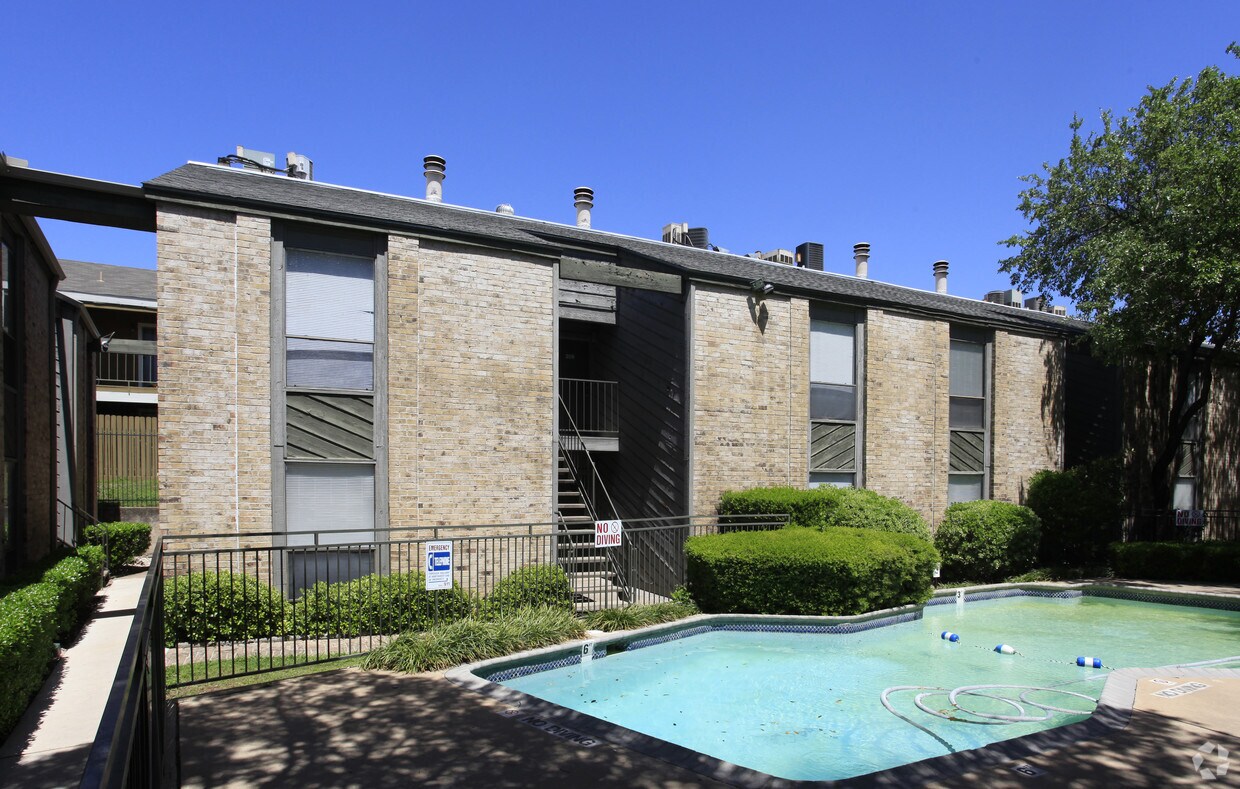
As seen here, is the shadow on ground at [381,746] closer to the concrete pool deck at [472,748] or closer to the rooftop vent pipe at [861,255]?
the concrete pool deck at [472,748]

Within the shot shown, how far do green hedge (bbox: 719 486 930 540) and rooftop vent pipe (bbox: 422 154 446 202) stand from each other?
8666 millimetres

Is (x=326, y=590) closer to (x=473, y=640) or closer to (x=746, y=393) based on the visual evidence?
(x=473, y=640)

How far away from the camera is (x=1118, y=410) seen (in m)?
17.9

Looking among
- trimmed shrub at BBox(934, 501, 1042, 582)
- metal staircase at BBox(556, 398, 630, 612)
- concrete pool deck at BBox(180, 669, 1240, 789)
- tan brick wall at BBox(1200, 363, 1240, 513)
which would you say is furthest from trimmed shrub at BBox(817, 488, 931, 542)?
tan brick wall at BBox(1200, 363, 1240, 513)

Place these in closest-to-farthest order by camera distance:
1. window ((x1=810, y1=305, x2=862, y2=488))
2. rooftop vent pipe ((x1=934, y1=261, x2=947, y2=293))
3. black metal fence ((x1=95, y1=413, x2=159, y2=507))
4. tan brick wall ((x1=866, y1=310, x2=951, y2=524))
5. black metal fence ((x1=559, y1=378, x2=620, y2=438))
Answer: window ((x1=810, y1=305, x2=862, y2=488)) < tan brick wall ((x1=866, y1=310, x2=951, y2=524)) < black metal fence ((x1=559, y1=378, x2=620, y2=438)) < black metal fence ((x1=95, y1=413, x2=159, y2=507)) < rooftop vent pipe ((x1=934, y1=261, x2=947, y2=293))

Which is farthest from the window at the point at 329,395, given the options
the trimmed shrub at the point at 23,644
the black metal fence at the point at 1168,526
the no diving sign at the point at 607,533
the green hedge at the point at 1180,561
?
the black metal fence at the point at 1168,526

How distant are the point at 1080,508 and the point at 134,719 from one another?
1790 cm

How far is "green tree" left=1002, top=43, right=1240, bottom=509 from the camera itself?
13328mm

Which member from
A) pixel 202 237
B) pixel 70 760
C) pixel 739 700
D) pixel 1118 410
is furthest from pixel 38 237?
pixel 1118 410

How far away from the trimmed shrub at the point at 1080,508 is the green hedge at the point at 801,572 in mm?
7103

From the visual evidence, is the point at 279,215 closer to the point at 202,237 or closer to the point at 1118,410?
the point at 202,237

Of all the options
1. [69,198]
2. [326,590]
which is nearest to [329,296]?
[69,198]

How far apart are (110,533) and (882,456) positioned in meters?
15.6

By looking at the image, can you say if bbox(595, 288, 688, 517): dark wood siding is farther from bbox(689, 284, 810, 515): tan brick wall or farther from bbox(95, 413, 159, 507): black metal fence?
bbox(95, 413, 159, 507): black metal fence
